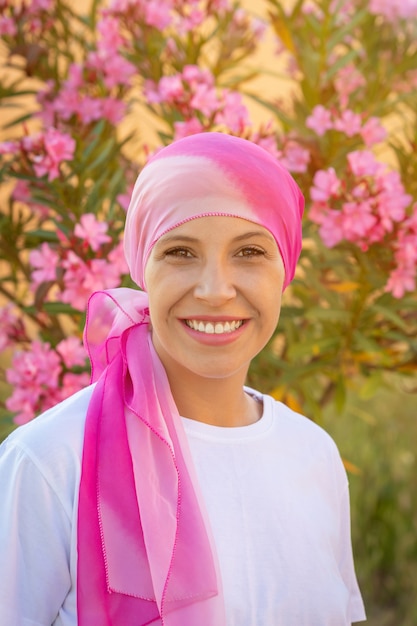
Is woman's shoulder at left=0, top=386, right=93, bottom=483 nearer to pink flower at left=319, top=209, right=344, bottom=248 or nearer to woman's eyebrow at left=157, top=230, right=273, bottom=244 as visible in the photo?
woman's eyebrow at left=157, top=230, right=273, bottom=244

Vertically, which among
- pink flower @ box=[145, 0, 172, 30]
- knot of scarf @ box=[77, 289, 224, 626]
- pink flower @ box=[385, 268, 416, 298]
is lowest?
knot of scarf @ box=[77, 289, 224, 626]

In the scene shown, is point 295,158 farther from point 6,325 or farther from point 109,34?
point 6,325

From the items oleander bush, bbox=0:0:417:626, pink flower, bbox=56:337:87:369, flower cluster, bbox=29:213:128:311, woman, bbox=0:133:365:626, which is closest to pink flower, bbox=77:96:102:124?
oleander bush, bbox=0:0:417:626

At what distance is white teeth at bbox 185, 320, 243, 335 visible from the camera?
46.2 inches

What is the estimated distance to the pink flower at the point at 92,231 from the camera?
6.56 ft

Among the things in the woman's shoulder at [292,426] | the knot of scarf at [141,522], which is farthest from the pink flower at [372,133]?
the knot of scarf at [141,522]

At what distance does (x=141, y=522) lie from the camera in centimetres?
116

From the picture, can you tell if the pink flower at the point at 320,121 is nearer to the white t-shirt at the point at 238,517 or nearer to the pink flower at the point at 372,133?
the pink flower at the point at 372,133

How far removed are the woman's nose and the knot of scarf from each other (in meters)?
0.15

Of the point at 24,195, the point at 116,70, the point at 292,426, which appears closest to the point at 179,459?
the point at 292,426

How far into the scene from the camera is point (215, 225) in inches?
45.5

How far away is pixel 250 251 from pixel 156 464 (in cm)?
30

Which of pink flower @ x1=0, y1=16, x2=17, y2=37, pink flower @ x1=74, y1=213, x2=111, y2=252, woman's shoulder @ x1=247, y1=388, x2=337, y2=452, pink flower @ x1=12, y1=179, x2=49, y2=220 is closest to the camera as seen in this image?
woman's shoulder @ x1=247, y1=388, x2=337, y2=452

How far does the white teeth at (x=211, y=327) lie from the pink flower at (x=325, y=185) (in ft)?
3.25
